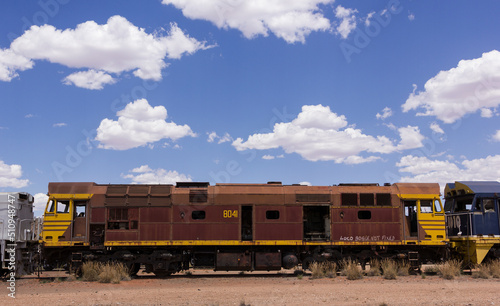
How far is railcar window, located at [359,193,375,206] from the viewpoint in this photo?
21.4 metres

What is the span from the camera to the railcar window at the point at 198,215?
20891 mm

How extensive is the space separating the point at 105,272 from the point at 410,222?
47.8 feet

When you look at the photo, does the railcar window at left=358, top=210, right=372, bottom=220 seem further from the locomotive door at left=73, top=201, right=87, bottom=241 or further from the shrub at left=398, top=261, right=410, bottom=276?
the locomotive door at left=73, top=201, right=87, bottom=241

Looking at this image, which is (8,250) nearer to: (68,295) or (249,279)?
(68,295)

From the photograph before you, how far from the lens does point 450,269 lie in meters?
20.5

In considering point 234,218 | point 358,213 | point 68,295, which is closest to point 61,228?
point 68,295

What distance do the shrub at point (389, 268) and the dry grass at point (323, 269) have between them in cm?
225

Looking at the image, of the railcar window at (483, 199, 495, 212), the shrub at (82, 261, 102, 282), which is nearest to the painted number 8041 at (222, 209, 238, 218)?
the shrub at (82, 261, 102, 282)

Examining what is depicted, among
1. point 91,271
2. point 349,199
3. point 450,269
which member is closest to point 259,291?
point 349,199

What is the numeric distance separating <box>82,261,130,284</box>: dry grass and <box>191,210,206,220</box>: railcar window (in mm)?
3825

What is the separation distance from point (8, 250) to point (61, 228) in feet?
7.96

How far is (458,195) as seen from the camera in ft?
78.0

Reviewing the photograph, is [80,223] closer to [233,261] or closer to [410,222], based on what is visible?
[233,261]

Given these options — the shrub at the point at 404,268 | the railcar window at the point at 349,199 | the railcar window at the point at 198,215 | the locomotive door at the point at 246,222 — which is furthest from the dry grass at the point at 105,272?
the shrub at the point at 404,268
